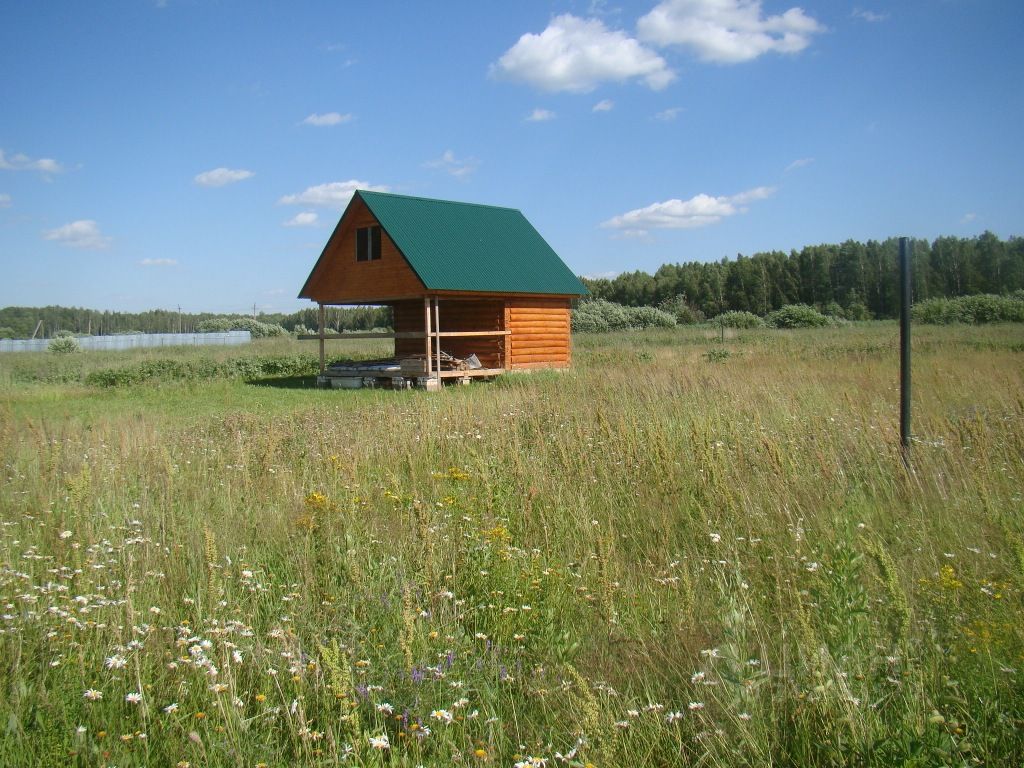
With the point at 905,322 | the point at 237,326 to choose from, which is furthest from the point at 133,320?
the point at 905,322

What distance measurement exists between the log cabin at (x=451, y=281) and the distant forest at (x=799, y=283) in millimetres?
18414

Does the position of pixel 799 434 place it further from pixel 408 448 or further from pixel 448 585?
pixel 448 585

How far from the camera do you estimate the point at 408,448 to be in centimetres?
781

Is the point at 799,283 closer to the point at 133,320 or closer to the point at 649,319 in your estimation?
the point at 649,319

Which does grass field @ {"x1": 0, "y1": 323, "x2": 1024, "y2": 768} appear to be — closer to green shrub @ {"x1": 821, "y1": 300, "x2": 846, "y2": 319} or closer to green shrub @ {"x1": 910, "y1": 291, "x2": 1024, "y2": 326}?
green shrub @ {"x1": 910, "y1": 291, "x2": 1024, "y2": 326}

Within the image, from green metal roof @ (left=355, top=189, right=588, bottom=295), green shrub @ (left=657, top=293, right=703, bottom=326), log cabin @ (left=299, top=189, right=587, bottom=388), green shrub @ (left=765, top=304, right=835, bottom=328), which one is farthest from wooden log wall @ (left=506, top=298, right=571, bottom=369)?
green shrub @ (left=657, top=293, right=703, bottom=326)

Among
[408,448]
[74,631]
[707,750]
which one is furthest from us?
[408,448]

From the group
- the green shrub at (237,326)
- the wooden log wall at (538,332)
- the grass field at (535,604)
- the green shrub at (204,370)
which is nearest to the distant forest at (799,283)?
the green shrub at (237,326)

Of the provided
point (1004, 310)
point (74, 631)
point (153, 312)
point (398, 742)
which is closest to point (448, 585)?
point (398, 742)

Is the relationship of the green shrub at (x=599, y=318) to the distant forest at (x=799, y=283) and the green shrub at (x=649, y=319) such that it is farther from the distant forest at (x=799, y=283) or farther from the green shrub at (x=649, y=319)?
the distant forest at (x=799, y=283)

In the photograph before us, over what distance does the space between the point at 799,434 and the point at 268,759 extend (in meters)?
5.74

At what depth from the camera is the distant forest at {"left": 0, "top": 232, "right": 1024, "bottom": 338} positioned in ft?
106

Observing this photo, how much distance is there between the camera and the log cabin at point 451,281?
20.4 meters

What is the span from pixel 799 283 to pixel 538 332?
54.7m
